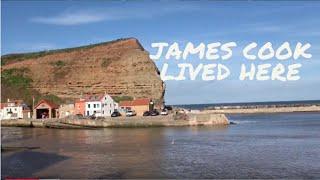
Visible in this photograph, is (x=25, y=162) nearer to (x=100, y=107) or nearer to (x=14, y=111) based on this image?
(x=100, y=107)

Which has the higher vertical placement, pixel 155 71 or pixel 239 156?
pixel 155 71

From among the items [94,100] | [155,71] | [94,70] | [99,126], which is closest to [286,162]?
[99,126]

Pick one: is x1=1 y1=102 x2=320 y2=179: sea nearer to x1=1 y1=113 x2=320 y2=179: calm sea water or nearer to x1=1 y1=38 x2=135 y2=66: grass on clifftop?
x1=1 y1=113 x2=320 y2=179: calm sea water

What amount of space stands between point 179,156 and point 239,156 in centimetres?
333

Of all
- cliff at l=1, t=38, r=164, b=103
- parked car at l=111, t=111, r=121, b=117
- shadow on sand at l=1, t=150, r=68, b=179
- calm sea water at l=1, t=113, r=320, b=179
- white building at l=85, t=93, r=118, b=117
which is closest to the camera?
calm sea water at l=1, t=113, r=320, b=179

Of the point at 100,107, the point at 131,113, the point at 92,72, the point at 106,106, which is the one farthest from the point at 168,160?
the point at 92,72

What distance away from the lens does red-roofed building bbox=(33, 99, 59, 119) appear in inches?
3253

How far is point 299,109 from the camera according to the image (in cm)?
12988

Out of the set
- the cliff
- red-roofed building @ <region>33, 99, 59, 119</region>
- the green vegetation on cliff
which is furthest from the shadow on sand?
the green vegetation on cliff

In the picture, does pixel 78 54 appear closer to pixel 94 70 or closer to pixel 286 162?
pixel 94 70

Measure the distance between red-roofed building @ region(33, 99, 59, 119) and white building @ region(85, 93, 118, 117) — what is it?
23.4 ft

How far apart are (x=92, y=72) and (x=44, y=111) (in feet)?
86.9

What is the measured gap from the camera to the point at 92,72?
357 ft

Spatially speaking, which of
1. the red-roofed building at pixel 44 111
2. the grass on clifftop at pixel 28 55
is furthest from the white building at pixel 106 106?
the grass on clifftop at pixel 28 55
